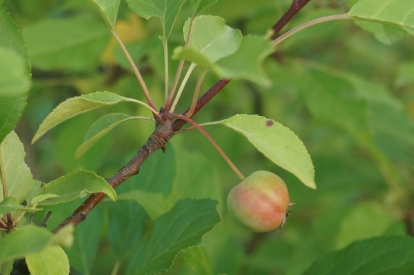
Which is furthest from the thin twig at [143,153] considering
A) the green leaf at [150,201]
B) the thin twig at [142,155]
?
the green leaf at [150,201]

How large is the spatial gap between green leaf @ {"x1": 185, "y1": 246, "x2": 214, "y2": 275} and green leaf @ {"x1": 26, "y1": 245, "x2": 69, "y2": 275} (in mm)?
342

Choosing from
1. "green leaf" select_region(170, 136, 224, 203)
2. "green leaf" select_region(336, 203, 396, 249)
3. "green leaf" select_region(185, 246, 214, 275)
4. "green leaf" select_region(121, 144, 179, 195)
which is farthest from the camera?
"green leaf" select_region(336, 203, 396, 249)

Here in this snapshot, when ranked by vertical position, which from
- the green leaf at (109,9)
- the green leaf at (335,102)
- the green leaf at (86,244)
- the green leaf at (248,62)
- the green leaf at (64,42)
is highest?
the green leaf at (248,62)

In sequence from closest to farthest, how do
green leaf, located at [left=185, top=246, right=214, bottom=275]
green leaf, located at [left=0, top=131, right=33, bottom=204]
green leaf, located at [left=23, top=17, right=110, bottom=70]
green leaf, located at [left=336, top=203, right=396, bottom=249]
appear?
green leaf, located at [left=0, top=131, right=33, bottom=204] → green leaf, located at [left=185, top=246, right=214, bottom=275] → green leaf, located at [left=336, top=203, right=396, bottom=249] → green leaf, located at [left=23, top=17, right=110, bottom=70]

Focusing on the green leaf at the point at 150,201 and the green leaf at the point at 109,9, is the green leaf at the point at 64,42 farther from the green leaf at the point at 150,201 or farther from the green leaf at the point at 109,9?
the green leaf at the point at 109,9

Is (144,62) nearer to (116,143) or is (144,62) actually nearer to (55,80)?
(55,80)

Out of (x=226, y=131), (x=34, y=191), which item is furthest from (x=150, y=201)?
(x=226, y=131)

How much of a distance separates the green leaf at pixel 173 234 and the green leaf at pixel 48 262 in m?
0.20

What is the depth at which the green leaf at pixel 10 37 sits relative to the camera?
0.68 m

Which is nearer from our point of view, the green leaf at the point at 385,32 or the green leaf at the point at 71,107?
the green leaf at the point at 71,107

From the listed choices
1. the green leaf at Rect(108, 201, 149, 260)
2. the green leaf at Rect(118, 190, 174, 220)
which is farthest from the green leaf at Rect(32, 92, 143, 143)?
the green leaf at Rect(108, 201, 149, 260)

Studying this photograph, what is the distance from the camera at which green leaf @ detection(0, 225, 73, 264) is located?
499 millimetres

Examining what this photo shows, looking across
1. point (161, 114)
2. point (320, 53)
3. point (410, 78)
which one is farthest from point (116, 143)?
point (161, 114)

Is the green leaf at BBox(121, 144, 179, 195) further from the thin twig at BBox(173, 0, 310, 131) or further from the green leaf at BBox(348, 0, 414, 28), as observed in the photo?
the green leaf at BBox(348, 0, 414, 28)
